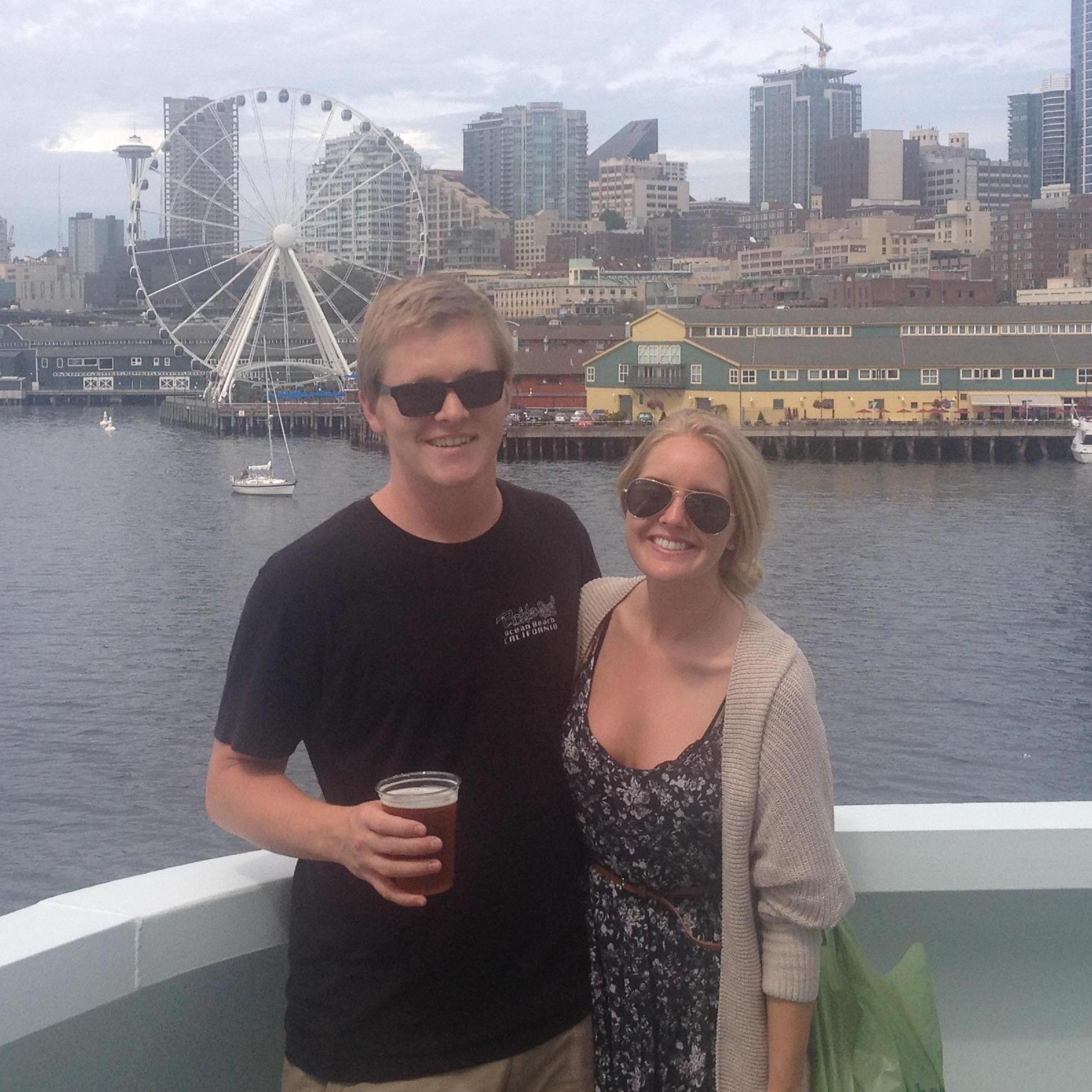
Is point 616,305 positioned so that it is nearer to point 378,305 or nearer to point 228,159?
point 228,159

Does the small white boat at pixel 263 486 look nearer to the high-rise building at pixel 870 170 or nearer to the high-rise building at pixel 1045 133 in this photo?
the high-rise building at pixel 870 170

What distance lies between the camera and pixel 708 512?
1291 mm

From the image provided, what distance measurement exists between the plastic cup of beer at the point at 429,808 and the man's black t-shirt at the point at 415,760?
75mm

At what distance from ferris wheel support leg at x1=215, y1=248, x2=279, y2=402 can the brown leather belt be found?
3134 cm

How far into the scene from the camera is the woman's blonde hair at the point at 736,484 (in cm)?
130

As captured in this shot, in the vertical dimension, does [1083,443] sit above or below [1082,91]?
below

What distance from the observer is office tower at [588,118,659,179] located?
404 feet

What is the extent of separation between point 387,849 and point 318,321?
34.1 metres

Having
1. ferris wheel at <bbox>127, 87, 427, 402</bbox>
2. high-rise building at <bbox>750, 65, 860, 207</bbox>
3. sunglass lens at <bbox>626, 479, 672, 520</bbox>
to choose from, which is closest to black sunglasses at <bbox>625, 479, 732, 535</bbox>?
sunglass lens at <bbox>626, 479, 672, 520</bbox>

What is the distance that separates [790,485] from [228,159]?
12.6 m

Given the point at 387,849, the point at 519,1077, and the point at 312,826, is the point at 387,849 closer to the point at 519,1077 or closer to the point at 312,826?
the point at 312,826

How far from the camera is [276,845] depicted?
3.99ft

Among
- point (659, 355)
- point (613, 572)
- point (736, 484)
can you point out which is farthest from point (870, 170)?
point (736, 484)

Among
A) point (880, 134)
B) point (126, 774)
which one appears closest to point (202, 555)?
point (126, 774)
